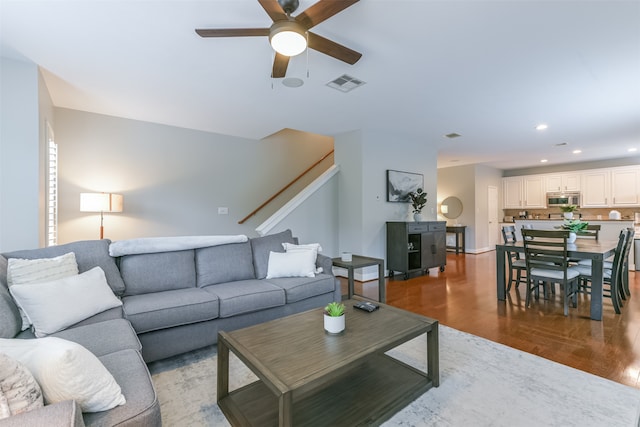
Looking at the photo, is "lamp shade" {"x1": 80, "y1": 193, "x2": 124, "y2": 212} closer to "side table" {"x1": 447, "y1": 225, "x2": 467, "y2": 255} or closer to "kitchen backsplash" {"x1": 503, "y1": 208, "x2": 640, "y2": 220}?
"side table" {"x1": 447, "y1": 225, "x2": 467, "y2": 255}

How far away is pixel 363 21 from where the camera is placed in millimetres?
2062

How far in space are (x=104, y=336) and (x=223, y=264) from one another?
129 cm

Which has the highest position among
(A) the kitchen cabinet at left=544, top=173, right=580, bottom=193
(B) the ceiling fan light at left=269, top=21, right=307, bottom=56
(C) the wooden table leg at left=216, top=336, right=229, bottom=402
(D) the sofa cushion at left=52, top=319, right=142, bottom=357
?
(B) the ceiling fan light at left=269, top=21, right=307, bottom=56

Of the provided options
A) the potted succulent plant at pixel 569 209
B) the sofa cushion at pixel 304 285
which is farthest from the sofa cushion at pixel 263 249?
the potted succulent plant at pixel 569 209

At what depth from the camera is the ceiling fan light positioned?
176cm

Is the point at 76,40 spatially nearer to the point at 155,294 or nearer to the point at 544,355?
the point at 155,294

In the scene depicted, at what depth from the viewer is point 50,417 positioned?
0.80 metres

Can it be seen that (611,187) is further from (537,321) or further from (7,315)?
(7,315)

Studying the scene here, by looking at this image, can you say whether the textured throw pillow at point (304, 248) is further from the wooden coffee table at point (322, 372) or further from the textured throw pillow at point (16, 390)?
the textured throw pillow at point (16, 390)

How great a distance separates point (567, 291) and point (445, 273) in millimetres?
2260

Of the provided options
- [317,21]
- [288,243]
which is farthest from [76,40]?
[288,243]

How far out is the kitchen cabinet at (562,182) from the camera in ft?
24.4

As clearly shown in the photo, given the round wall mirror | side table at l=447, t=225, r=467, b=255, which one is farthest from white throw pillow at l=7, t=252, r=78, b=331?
the round wall mirror

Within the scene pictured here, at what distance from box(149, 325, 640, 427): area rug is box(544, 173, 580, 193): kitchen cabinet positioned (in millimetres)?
7391
